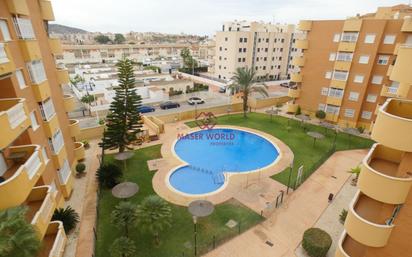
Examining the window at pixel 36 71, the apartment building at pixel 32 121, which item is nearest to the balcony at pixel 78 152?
the apartment building at pixel 32 121

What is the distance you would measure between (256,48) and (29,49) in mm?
51401

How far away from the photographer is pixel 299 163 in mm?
22953

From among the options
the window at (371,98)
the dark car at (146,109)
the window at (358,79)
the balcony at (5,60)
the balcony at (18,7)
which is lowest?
the dark car at (146,109)

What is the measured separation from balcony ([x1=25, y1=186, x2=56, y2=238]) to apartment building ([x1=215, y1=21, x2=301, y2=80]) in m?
48.6

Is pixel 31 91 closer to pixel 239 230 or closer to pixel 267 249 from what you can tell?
pixel 239 230

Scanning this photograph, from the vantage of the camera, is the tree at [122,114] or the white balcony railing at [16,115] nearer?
the white balcony railing at [16,115]

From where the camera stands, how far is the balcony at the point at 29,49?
41.8 ft

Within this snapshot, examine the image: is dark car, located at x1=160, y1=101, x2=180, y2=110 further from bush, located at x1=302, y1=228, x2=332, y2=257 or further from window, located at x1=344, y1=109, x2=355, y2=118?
bush, located at x1=302, y1=228, x2=332, y2=257

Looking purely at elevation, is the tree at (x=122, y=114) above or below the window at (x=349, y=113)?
above

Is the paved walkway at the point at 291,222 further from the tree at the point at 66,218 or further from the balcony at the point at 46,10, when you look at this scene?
the balcony at the point at 46,10

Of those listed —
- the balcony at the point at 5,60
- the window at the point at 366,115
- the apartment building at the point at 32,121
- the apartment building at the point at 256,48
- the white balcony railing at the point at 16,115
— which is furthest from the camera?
the apartment building at the point at 256,48

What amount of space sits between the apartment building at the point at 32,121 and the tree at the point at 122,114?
4.08 meters

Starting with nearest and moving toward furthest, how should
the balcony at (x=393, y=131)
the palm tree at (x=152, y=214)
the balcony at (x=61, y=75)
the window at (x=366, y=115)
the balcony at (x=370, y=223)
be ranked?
the balcony at (x=393, y=131)
the balcony at (x=370, y=223)
the palm tree at (x=152, y=214)
the balcony at (x=61, y=75)
the window at (x=366, y=115)

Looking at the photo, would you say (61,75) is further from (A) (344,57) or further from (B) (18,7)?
(A) (344,57)
